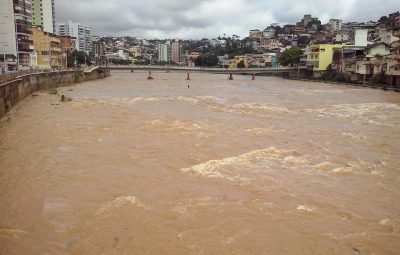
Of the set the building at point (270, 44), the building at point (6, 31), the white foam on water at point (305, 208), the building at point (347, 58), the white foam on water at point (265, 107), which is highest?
the building at point (270, 44)

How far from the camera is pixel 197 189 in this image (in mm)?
9008

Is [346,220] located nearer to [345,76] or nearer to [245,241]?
[245,241]

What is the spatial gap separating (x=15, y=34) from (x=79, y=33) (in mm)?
109781

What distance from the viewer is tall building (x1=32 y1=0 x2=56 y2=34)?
297 ft

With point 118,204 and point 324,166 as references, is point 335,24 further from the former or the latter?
point 118,204

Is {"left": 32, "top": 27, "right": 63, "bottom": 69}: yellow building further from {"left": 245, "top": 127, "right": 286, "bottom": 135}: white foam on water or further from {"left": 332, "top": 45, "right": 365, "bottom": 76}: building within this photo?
{"left": 245, "top": 127, "right": 286, "bottom": 135}: white foam on water

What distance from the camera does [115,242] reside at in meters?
6.58

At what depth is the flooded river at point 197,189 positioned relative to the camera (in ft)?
22.0

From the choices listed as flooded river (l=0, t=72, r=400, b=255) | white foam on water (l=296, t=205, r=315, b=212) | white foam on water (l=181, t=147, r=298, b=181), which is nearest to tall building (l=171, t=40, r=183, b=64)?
flooded river (l=0, t=72, r=400, b=255)

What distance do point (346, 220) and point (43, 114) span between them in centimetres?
1712

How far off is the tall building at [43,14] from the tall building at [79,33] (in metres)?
47.3

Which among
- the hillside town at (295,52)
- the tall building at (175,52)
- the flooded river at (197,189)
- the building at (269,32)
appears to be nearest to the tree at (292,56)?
the hillside town at (295,52)

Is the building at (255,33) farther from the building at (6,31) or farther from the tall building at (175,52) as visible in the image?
the building at (6,31)

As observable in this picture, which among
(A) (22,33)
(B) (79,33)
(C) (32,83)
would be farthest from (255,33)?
(C) (32,83)
